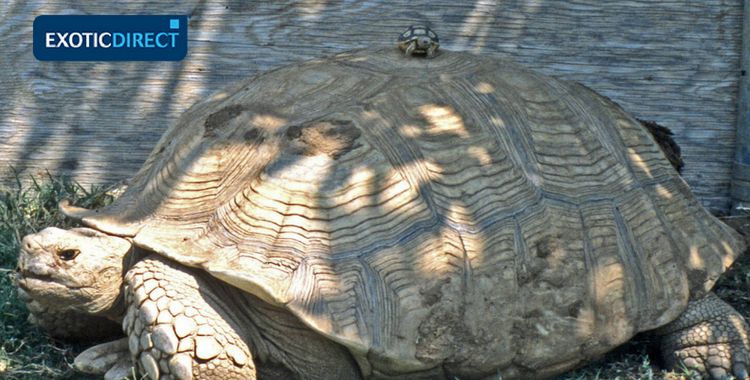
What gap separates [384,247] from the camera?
9.74ft

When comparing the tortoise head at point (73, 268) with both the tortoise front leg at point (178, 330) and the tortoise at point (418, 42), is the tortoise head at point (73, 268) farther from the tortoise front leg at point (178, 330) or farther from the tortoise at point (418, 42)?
the tortoise at point (418, 42)

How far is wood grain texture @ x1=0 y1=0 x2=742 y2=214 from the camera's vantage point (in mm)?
4918

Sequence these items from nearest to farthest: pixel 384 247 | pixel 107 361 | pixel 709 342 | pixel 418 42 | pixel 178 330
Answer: pixel 178 330 < pixel 384 247 < pixel 107 361 < pixel 709 342 < pixel 418 42

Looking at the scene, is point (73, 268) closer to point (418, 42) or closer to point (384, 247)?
point (384, 247)

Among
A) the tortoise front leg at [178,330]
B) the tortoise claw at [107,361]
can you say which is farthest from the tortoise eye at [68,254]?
the tortoise claw at [107,361]

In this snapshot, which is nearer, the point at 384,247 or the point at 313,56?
the point at 384,247

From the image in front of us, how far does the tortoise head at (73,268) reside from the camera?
9.81 feet

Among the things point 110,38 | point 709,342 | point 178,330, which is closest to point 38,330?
point 178,330

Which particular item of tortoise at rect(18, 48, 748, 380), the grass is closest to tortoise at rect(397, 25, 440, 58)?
tortoise at rect(18, 48, 748, 380)

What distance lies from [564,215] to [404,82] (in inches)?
34.6

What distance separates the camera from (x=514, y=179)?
3246 mm

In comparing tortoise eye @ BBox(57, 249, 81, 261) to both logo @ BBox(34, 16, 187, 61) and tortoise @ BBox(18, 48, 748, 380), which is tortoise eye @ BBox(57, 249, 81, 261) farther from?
logo @ BBox(34, 16, 187, 61)

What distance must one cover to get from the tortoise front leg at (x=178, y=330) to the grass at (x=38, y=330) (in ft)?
1.81

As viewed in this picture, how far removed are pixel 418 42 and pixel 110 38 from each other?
2295 mm
